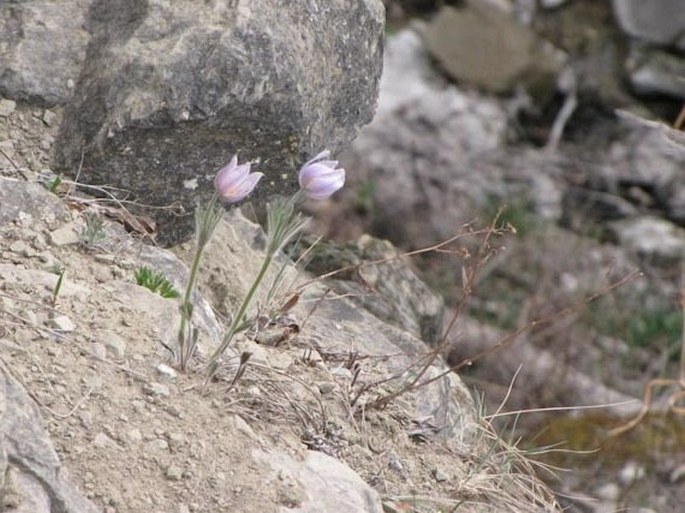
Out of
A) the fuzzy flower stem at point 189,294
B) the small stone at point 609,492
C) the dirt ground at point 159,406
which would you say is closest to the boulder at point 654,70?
the small stone at point 609,492

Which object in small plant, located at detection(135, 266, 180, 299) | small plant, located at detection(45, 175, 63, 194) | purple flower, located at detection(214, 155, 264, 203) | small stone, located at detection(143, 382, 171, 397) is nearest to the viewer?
small stone, located at detection(143, 382, 171, 397)

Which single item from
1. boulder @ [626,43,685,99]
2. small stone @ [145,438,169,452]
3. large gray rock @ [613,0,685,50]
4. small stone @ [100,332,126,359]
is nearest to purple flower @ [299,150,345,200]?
small stone @ [100,332,126,359]

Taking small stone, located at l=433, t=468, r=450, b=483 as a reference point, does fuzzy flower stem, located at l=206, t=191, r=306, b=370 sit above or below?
above

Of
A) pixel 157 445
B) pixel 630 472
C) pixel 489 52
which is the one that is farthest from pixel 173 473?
pixel 489 52

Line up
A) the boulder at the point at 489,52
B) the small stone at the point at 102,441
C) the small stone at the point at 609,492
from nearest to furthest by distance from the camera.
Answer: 1. the small stone at the point at 102,441
2. the small stone at the point at 609,492
3. the boulder at the point at 489,52

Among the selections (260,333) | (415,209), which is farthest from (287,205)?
(415,209)

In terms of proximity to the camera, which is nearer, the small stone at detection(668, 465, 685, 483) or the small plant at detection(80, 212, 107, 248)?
the small plant at detection(80, 212, 107, 248)

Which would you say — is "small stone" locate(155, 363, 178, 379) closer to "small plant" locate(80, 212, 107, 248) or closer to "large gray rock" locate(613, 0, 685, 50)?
"small plant" locate(80, 212, 107, 248)

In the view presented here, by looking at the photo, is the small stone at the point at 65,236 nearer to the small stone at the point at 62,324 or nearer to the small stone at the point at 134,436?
the small stone at the point at 62,324
